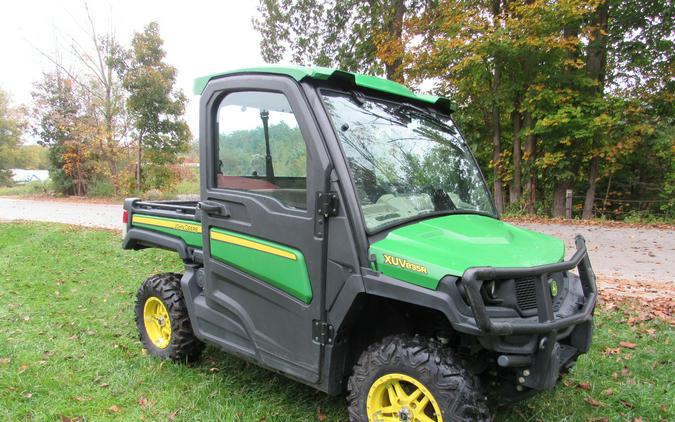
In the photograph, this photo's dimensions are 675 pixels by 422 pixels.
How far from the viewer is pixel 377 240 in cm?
238

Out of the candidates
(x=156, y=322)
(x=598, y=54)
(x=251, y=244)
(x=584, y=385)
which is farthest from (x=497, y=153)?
(x=251, y=244)

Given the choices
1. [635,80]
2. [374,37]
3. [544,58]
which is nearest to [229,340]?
[544,58]

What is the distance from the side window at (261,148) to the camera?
2715mm

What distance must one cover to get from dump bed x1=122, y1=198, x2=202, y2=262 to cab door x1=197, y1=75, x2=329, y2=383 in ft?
1.53

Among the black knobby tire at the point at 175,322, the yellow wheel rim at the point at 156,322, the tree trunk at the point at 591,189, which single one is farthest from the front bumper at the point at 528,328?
the tree trunk at the point at 591,189

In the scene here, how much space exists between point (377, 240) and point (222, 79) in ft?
5.12

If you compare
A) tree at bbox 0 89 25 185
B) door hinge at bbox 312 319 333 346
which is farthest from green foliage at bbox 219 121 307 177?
tree at bbox 0 89 25 185

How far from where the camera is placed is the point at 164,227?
4008 millimetres

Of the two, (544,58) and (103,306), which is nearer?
(103,306)

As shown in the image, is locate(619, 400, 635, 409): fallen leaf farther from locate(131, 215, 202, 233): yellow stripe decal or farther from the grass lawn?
locate(131, 215, 202, 233): yellow stripe decal

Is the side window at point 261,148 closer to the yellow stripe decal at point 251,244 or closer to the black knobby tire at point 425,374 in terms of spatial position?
the yellow stripe decal at point 251,244

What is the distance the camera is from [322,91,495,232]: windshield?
253 centimetres

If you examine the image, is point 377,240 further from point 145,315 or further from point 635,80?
point 635,80

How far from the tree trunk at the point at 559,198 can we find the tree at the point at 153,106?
1525 centimetres
